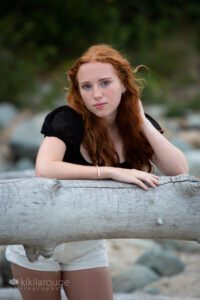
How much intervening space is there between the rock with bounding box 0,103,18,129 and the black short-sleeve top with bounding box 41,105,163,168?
827 centimetres

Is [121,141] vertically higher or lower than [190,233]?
higher

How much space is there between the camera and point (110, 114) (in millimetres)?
2617

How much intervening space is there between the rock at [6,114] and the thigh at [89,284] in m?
8.28

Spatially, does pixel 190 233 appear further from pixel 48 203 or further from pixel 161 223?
pixel 48 203

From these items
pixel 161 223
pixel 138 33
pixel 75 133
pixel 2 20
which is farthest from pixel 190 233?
pixel 138 33

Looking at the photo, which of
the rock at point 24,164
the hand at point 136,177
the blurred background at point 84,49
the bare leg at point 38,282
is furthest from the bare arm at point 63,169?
the blurred background at point 84,49

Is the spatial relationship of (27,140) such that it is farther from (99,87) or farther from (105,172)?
(105,172)

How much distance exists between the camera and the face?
252cm

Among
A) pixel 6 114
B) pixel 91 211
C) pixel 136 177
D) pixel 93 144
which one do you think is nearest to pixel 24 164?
pixel 6 114

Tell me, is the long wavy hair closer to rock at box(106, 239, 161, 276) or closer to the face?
the face

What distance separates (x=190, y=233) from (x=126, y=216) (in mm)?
230

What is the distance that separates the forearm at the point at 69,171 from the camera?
236cm

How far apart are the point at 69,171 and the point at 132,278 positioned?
2.47 metres

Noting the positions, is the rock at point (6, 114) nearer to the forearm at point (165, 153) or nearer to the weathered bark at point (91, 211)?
the forearm at point (165, 153)
